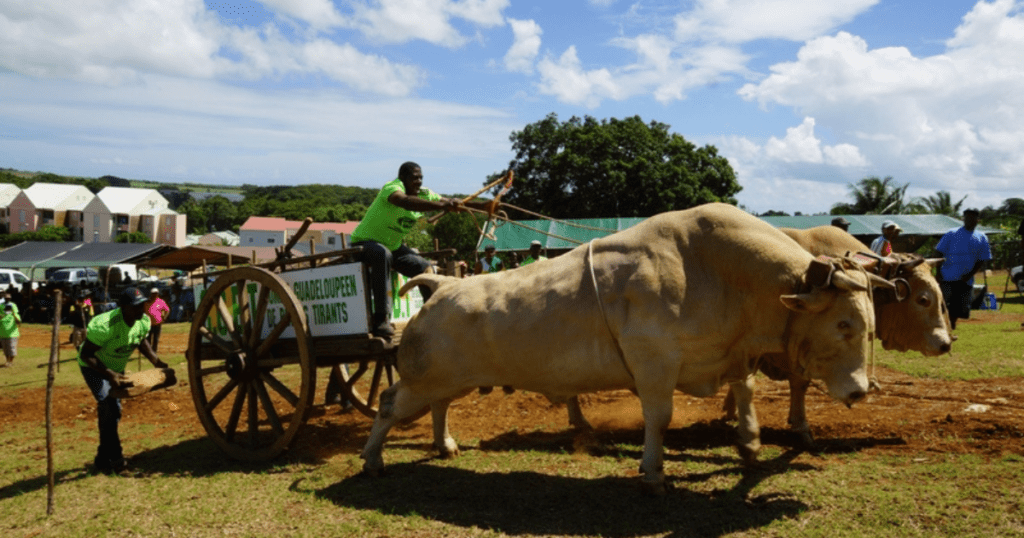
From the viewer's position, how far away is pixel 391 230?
7066 mm

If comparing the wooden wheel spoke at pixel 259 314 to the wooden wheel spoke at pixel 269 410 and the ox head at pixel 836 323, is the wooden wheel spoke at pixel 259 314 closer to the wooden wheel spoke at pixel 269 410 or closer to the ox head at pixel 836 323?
→ the wooden wheel spoke at pixel 269 410

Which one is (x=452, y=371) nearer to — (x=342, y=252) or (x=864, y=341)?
(x=342, y=252)

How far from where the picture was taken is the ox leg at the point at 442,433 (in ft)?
22.9

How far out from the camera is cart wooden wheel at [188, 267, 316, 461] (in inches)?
269

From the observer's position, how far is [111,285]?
27750mm

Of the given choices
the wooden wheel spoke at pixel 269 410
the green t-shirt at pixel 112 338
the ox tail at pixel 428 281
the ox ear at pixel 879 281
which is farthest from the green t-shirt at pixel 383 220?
the ox ear at pixel 879 281

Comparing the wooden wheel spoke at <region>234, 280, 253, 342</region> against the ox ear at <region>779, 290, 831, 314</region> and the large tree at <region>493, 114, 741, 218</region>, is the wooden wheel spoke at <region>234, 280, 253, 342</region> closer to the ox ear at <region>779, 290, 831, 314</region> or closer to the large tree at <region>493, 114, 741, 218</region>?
the ox ear at <region>779, 290, 831, 314</region>

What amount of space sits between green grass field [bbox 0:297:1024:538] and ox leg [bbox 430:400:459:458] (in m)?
0.13

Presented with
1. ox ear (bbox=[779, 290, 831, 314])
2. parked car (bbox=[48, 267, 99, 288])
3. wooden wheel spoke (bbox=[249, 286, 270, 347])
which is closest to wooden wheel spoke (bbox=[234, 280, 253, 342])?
wooden wheel spoke (bbox=[249, 286, 270, 347])

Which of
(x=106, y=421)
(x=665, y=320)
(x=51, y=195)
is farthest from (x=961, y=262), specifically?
(x=51, y=195)

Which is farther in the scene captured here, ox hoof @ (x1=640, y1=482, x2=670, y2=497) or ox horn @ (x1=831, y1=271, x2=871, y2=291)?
ox hoof @ (x1=640, y1=482, x2=670, y2=497)

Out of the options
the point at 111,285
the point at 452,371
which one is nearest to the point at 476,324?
the point at 452,371

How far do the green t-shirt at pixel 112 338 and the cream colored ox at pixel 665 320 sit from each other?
310cm

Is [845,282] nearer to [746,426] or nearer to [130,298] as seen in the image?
[746,426]
